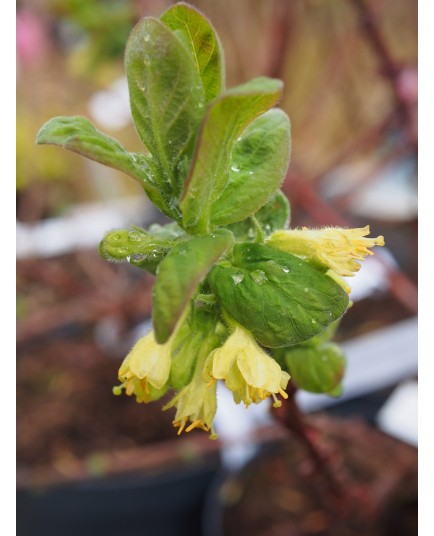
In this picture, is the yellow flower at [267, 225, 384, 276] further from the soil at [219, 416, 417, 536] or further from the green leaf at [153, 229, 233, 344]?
the soil at [219, 416, 417, 536]

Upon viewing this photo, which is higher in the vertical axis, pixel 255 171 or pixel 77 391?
pixel 255 171

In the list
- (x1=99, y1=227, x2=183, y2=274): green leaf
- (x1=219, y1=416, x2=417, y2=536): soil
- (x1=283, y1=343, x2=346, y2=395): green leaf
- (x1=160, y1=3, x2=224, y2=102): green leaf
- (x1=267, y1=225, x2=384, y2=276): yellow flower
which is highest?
(x1=160, y1=3, x2=224, y2=102): green leaf

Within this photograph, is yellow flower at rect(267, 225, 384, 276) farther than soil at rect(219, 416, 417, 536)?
No

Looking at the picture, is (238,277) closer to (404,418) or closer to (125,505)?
(404,418)

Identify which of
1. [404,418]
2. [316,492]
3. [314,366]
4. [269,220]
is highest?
[269,220]

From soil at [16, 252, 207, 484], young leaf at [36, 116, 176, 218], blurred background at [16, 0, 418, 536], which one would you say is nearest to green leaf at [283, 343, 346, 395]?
young leaf at [36, 116, 176, 218]

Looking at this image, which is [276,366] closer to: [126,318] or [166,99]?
[166,99]

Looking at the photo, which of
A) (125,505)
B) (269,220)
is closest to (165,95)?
(269,220)
